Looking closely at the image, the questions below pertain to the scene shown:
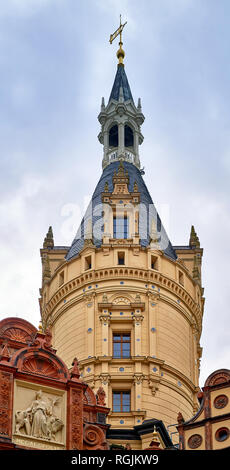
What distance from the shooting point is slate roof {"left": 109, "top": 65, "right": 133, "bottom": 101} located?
8588 cm

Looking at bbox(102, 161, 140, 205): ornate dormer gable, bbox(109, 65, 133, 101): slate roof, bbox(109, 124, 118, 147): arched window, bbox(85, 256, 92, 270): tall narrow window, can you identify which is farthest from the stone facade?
bbox(109, 65, 133, 101): slate roof

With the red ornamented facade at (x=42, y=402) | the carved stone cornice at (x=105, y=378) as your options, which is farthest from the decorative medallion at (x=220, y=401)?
the carved stone cornice at (x=105, y=378)

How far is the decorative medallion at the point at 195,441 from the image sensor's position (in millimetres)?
49031

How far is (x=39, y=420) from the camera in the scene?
47281mm

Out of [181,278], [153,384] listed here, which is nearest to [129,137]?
[181,278]

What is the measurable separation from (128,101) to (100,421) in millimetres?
40483

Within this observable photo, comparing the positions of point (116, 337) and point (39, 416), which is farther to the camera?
point (116, 337)

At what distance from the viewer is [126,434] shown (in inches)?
2322

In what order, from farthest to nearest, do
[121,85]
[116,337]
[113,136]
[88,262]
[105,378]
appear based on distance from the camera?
[121,85] < [113,136] < [88,262] < [116,337] < [105,378]

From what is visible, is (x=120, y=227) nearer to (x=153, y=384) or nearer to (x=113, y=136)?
(x=153, y=384)

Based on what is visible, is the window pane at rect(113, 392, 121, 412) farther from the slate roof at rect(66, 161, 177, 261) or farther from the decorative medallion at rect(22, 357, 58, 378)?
the decorative medallion at rect(22, 357, 58, 378)

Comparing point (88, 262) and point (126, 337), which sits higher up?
point (88, 262)

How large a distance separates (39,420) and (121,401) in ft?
56.1

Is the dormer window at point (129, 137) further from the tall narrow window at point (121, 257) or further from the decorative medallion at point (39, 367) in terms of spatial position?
the decorative medallion at point (39, 367)
